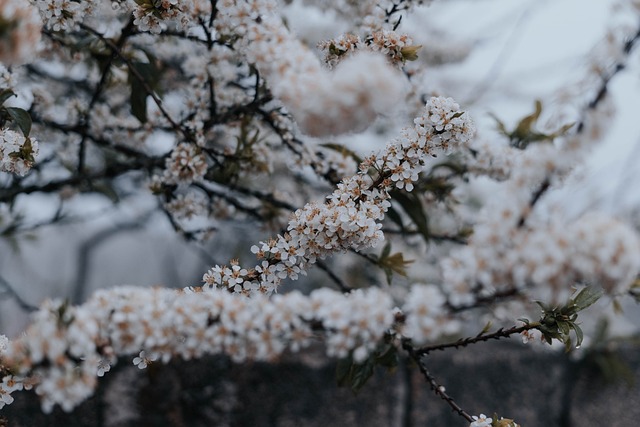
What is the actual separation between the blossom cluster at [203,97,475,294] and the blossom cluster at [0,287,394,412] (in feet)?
0.73

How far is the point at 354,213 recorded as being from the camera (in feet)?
3.26

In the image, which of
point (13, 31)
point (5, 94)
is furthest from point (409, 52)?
point (5, 94)

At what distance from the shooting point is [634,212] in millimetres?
3730

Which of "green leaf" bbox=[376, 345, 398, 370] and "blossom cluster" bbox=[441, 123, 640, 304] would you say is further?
"green leaf" bbox=[376, 345, 398, 370]

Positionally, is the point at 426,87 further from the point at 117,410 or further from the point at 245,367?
the point at 117,410

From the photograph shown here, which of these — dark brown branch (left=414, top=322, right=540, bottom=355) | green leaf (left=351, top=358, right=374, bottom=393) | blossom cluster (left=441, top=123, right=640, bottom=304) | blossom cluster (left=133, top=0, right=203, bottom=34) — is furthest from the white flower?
blossom cluster (left=133, top=0, right=203, bottom=34)

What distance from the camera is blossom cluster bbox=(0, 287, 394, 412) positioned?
2.35 ft

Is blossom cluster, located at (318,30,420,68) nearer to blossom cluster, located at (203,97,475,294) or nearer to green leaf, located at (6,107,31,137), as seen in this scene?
blossom cluster, located at (203,97,475,294)

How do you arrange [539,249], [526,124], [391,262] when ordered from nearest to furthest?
[539,249], [391,262], [526,124]

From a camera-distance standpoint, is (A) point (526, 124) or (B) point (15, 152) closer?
(B) point (15, 152)

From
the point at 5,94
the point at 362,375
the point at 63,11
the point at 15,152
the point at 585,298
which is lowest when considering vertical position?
the point at 362,375

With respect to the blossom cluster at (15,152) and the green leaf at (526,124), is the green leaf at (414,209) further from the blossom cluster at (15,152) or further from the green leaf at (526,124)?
the blossom cluster at (15,152)

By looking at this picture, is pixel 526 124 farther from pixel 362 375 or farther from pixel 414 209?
pixel 362 375

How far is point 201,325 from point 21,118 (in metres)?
0.66
